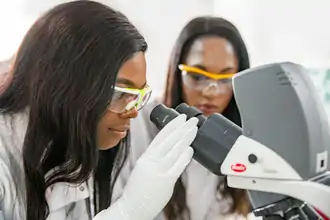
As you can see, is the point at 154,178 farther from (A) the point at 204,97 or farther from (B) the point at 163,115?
(A) the point at 204,97

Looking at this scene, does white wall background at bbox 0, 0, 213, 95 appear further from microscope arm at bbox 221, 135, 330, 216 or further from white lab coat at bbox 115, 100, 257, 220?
microscope arm at bbox 221, 135, 330, 216

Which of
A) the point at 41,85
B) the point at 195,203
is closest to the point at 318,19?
the point at 195,203

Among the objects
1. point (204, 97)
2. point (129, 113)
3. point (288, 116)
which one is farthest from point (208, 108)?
point (288, 116)

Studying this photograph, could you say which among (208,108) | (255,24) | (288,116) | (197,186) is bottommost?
(197,186)

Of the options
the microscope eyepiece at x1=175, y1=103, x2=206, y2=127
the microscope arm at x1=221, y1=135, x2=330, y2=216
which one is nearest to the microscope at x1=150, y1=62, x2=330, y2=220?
the microscope arm at x1=221, y1=135, x2=330, y2=216

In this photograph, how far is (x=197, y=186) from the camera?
5.31 feet

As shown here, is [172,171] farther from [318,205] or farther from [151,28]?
[151,28]

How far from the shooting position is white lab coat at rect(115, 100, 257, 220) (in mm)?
1586

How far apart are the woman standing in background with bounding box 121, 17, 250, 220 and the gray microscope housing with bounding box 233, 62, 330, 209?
2.64 ft

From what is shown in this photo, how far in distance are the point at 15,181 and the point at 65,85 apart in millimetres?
237

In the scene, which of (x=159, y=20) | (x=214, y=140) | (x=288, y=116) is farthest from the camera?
(x=159, y=20)

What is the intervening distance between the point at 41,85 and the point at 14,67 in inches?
3.9

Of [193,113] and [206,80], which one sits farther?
[206,80]

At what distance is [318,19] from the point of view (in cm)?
197
